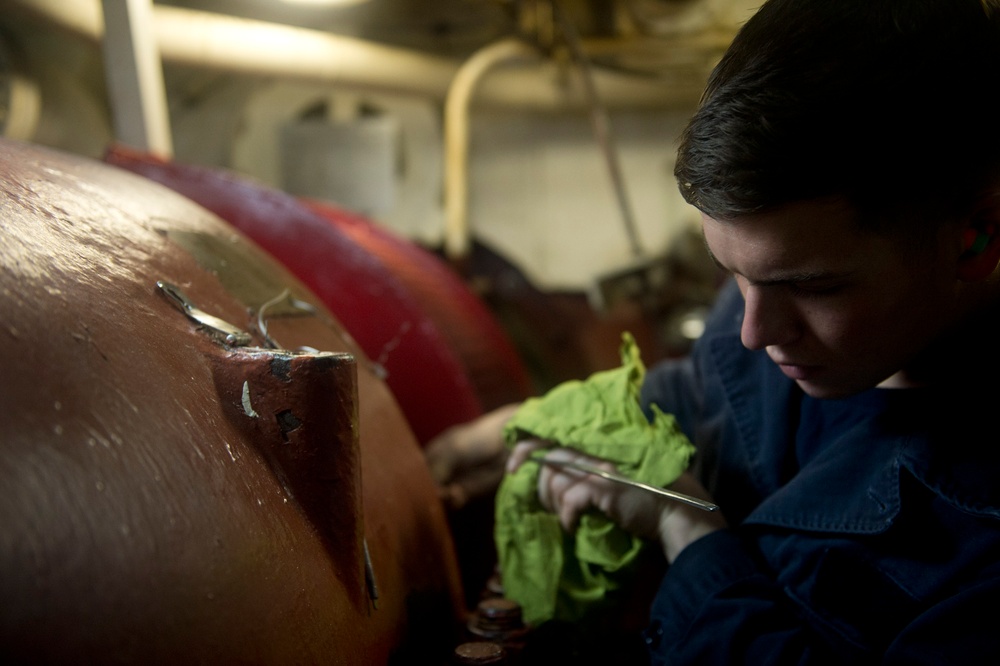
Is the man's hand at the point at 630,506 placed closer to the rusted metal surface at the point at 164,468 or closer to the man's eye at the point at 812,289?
the rusted metal surface at the point at 164,468

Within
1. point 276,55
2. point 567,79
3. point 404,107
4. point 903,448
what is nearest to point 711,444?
point 903,448

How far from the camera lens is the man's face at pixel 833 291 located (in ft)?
2.58

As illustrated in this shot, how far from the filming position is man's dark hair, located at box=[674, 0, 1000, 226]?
0.74 meters

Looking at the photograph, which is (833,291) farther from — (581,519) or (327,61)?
(327,61)

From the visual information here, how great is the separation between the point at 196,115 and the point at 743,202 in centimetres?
297

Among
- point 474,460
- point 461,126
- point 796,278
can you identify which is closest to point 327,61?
point 461,126

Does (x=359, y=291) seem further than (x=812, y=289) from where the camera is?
Yes

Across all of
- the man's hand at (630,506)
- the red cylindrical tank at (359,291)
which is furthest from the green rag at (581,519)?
the red cylindrical tank at (359,291)

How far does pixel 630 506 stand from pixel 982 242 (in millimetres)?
507

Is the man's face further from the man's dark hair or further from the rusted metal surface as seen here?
the rusted metal surface

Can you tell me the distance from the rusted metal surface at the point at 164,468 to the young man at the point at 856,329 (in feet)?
1.23

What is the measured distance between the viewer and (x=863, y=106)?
0.74 meters

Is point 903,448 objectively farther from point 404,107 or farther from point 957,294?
point 404,107

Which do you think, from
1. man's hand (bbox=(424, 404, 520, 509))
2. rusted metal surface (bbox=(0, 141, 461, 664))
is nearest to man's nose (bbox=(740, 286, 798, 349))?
rusted metal surface (bbox=(0, 141, 461, 664))
